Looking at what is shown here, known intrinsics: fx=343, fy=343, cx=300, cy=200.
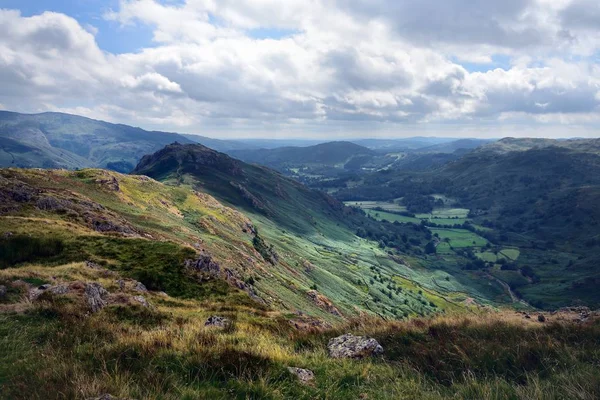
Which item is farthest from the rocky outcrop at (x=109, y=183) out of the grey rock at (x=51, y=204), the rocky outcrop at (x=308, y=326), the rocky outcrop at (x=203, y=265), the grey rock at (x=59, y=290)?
the rocky outcrop at (x=308, y=326)

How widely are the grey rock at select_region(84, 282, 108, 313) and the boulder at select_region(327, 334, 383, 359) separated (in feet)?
39.4

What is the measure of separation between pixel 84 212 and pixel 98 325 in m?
57.6

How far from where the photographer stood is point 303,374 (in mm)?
10250

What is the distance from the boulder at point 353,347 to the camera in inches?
511

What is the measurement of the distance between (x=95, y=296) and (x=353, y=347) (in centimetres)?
1562

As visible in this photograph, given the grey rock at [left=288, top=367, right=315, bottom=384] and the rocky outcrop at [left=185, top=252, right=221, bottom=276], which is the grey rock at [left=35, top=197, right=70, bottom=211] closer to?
the rocky outcrop at [left=185, top=252, right=221, bottom=276]

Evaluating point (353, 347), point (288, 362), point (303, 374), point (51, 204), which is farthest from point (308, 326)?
point (51, 204)

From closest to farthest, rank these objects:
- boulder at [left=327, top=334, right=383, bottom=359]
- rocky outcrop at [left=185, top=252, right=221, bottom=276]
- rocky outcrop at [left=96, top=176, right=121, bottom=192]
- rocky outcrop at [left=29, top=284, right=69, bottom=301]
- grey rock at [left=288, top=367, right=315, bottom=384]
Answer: grey rock at [left=288, top=367, right=315, bottom=384], boulder at [left=327, top=334, right=383, bottom=359], rocky outcrop at [left=29, top=284, right=69, bottom=301], rocky outcrop at [left=185, top=252, right=221, bottom=276], rocky outcrop at [left=96, top=176, right=121, bottom=192]

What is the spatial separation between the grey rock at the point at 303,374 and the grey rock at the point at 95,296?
473 inches

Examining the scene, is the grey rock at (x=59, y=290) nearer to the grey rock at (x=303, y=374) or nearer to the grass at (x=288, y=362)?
the grass at (x=288, y=362)

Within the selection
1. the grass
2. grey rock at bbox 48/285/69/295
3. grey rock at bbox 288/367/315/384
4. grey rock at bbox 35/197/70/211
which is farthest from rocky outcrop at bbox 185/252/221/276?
grey rock at bbox 288/367/315/384

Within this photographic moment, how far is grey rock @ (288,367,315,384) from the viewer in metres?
9.98

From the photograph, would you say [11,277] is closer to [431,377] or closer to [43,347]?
[43,347]

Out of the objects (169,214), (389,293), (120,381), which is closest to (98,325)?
(120,381)
